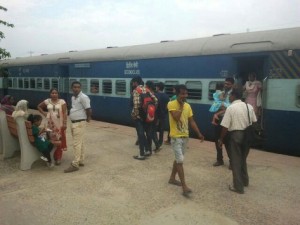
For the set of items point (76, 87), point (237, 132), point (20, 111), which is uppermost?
point (76, 87)

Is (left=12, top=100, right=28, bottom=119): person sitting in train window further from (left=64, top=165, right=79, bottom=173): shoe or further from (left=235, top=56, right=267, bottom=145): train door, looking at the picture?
(left=235, top=56, right=267, bottom=145): train door

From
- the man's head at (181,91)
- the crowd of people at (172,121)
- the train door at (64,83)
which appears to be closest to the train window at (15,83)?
the train door at (64,83)

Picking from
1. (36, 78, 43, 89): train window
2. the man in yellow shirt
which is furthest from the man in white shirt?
(36, 78, 43, 89): train window

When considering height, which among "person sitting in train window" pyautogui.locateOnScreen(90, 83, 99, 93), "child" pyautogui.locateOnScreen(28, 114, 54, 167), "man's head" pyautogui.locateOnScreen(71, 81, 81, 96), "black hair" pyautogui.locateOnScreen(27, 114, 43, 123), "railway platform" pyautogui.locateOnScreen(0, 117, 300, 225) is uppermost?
"man's head" pyautogui.locateOnScreen(71, 81, 81, 96)

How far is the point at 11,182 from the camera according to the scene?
5754mm

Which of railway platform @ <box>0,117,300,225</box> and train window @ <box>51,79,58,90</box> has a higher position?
train window @ <box>51,79,58,90</box>

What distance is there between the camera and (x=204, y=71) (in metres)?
9.36

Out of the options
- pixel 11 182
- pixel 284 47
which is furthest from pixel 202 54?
pixel 11 182

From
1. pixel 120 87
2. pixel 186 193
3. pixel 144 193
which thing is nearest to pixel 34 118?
pixel 144 193

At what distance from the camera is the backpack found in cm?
707

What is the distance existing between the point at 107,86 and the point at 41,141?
22.7 ft

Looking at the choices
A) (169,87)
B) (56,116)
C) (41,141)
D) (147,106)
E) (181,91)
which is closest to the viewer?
(181,91)

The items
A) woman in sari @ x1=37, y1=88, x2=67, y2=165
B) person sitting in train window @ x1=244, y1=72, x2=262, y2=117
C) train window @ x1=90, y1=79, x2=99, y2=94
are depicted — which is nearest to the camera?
woman in sari @ x1=37, y1=88, x2=67, y2=165

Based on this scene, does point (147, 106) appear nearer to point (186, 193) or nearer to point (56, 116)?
point (56, 116)
